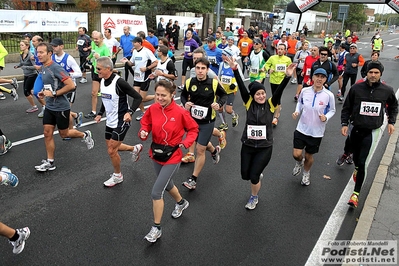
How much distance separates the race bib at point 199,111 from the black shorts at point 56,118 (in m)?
2.09

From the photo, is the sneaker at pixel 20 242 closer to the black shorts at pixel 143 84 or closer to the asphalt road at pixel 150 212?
the asphalt road at pixel 150 212

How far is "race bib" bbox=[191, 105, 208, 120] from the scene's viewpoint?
4992 mm

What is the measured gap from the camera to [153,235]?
154 inches

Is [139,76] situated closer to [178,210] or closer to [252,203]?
[178,210]

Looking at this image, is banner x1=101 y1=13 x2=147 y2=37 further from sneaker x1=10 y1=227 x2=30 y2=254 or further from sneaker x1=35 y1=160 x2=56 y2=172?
sneaker x1=10 y1=227 x2=30 y2=254

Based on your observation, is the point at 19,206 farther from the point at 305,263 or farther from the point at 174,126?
the point at 305,263

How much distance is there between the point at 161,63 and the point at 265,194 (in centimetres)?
387

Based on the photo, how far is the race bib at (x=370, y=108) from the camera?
463cm

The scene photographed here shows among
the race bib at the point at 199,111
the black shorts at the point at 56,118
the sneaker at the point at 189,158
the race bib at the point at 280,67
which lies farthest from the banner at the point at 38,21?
the race bib at the point at 199,111

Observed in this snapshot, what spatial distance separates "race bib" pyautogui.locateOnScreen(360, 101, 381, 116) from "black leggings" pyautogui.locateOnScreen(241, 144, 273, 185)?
139cm

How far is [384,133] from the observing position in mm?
8297

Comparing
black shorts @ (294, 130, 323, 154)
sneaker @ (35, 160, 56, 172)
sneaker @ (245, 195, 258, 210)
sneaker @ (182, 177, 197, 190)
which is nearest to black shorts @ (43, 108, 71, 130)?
sneaker @ (35, 160, 56, 172)

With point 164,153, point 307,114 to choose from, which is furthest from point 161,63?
point 164,153

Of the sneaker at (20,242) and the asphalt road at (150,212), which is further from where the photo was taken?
the asphalt road at (150,212)
